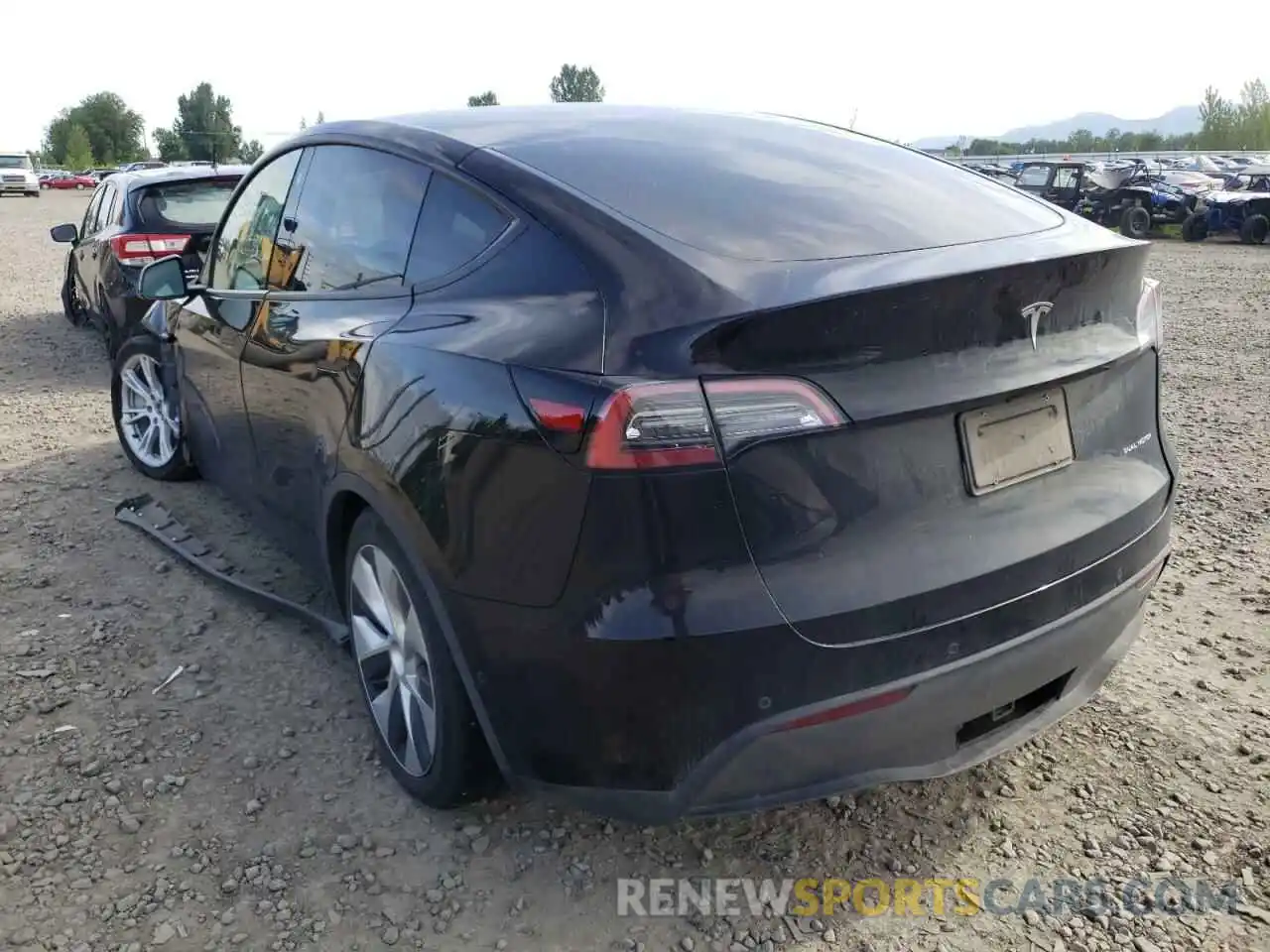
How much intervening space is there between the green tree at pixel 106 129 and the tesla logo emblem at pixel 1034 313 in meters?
121

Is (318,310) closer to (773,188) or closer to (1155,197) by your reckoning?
(773,188)

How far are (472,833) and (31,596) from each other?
7.58 ft

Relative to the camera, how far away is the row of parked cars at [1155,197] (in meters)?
20.5

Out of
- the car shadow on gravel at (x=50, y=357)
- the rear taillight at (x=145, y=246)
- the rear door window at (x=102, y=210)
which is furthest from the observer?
the rear door window at (x=102, y=210)

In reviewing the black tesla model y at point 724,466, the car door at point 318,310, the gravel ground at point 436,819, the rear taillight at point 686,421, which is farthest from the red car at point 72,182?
the rear taillight at point 686,421

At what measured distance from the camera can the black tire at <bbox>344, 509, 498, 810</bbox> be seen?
2.37 metres

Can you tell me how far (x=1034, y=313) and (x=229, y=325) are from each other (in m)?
2.63

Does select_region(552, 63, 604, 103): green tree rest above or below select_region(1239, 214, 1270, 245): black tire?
above

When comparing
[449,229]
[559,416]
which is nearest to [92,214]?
[449,229]

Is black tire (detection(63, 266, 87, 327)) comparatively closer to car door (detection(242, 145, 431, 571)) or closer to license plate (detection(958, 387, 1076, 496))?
car door (detection(242, 145, 431, 571))

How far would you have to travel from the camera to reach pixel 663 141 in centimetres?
279

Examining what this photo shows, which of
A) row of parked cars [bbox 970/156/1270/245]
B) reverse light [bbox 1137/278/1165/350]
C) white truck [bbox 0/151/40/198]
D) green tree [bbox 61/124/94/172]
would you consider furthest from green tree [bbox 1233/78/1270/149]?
green tree [bbox 61/124/94/172]

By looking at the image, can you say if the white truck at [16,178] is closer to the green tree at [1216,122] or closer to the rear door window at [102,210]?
the rear door window at [102,210]

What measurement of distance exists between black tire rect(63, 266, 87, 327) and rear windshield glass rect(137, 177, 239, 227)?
8.51ft
